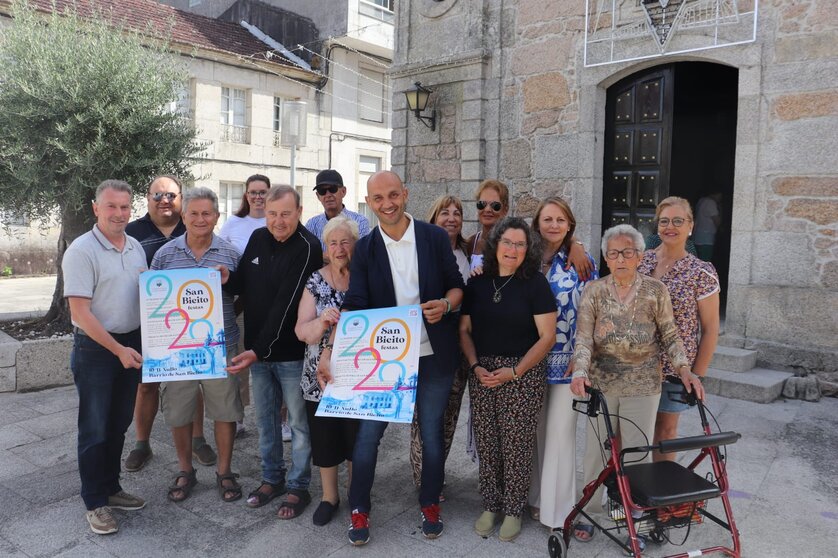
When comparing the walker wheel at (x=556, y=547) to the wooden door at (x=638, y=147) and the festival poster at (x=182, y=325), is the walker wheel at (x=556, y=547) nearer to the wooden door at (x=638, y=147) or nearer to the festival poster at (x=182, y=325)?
the festival poster at (x=182, y=325)

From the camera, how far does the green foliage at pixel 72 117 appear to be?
6508 millimetres

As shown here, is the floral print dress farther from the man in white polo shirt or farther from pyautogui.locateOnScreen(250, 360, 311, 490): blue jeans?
the man in white polo shirt

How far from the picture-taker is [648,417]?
3.16 m

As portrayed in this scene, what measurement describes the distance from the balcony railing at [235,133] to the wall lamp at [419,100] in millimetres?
10305

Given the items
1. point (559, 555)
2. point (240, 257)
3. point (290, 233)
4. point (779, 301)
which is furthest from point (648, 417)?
point (779, 301)

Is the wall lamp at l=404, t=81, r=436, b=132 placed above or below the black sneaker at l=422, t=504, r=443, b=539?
above

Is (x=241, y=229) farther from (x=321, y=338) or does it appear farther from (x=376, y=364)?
(x=376, y=364)

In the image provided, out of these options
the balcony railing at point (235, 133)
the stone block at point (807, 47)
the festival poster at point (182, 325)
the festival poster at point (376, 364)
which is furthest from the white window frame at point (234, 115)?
the festival poster at point (376, 364)

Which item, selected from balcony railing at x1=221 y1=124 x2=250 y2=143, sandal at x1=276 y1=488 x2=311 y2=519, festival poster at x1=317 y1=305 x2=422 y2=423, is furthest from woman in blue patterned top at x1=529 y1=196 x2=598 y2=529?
balcony railing at x1=221 y1=124 x2=250 y2=143

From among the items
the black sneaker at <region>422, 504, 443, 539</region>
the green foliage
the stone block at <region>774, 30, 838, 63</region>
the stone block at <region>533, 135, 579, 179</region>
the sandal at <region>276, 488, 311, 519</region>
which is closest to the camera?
the black sneaker at <region>422, 504, 443, 539</region>

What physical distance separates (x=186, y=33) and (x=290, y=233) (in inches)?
616

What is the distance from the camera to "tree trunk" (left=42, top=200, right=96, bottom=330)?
6.80 meters

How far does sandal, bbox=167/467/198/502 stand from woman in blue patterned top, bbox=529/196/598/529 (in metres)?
2.13

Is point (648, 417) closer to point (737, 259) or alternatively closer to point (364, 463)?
point (364, 463)
